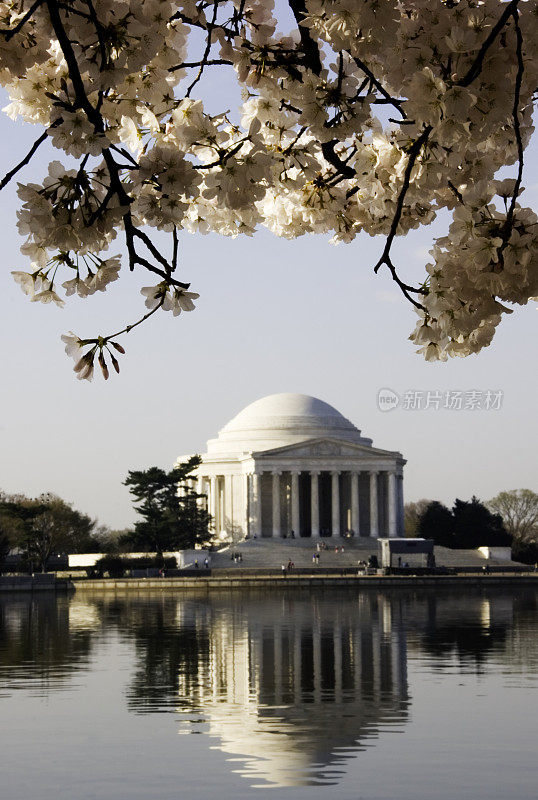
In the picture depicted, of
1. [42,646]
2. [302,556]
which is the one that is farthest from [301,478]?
[42,646]

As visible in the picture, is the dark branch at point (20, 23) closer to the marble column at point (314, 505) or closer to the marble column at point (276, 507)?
the marble column at point (314, 505)

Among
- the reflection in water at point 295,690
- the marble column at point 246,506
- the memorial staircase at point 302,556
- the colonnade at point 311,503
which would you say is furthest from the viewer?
the marble column at point 246,506

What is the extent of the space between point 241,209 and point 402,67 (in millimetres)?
1289

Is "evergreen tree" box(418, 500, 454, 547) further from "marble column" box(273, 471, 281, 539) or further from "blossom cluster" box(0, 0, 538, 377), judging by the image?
"blossom cluster" box(0, 0, 538, 377)

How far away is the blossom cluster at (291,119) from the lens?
502cm

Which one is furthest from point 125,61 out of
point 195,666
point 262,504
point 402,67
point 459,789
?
point 262,504

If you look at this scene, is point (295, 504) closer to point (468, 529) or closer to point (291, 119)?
point (468, 529)

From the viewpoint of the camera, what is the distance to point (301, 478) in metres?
125

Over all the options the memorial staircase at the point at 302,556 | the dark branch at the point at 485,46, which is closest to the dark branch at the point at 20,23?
the dark branch at the point at 485,46

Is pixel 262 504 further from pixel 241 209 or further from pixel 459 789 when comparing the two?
pixel 241 209

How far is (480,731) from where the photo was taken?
23.2 metres

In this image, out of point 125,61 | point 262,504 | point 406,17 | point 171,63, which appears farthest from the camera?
point 262,504

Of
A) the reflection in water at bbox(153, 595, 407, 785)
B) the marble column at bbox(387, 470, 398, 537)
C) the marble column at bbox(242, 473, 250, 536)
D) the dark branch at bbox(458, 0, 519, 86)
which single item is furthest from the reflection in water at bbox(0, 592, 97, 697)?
the marble column at bbox(387, 470, 398, 537)

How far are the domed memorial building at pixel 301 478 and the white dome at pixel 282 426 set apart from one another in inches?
4.1
